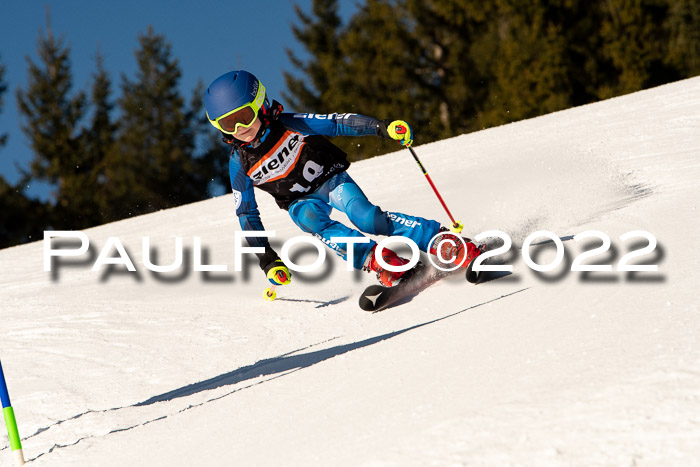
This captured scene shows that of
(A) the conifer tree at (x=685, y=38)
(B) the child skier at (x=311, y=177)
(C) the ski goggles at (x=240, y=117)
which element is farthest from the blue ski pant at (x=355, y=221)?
(A) the conifer tree at (x=685, y=38)

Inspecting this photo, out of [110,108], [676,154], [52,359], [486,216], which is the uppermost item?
[110,108]

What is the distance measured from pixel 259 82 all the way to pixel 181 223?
6764mm

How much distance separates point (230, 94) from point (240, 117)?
0.53 feet

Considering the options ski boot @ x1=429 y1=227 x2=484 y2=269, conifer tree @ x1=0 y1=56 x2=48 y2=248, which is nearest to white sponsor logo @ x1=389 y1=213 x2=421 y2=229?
ski boot @ x1=429 y1=227 x2=484 y2=269

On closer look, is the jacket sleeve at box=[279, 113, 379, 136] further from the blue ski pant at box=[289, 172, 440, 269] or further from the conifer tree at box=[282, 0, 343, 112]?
the conifer tree at box=[282, 0, 343, 112]

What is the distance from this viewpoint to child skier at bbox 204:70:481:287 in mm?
4961

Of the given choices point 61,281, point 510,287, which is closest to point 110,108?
point 61,281

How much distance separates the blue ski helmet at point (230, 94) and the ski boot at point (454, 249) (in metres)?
1.47

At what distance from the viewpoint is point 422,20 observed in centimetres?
3114

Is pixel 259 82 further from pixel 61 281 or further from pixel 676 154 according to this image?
pixel 676 154

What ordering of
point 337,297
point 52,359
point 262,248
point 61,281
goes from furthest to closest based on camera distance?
1. point 61,281
2. point 337,297
3. point 262,248
4. point 52,359

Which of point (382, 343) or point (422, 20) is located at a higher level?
point (422, 20)

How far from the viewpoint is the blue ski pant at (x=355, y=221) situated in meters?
5.05

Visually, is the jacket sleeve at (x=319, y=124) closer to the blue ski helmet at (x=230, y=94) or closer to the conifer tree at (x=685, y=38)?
the blue ski helmet at (x=230, y=94)
